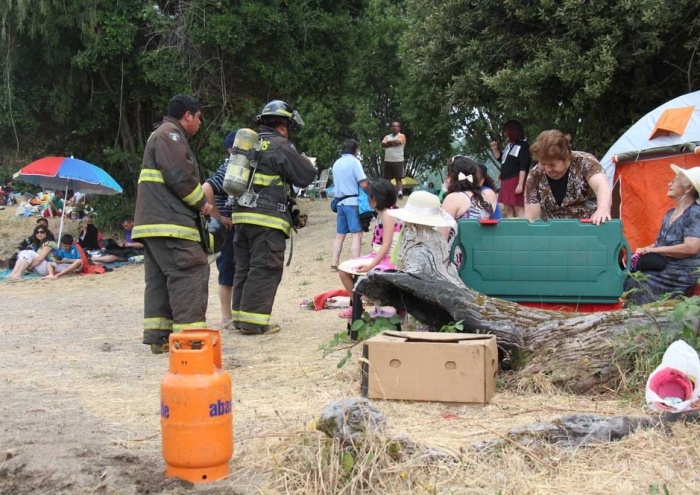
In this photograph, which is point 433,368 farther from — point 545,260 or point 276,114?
point 276,114

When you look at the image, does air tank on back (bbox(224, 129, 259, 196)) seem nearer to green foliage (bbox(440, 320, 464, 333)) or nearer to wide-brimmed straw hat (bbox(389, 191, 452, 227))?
wide-brimmed straw hat (bbox(389, 191, 452, 227))

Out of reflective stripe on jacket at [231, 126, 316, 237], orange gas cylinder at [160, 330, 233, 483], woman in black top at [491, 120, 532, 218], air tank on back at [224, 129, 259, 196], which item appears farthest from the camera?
woman in black top at [491, 120, 532, 218]

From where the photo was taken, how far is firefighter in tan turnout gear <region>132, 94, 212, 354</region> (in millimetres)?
6398

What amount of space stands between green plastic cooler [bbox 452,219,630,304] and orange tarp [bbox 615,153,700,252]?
3.70 m

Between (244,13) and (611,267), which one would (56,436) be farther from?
(244,13)

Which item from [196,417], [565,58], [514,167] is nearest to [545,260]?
[196,417]

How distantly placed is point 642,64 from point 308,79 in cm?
756

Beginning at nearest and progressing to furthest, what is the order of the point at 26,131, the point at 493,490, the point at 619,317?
the point at 493,490 → the point at 619,317 → the point at 26,131

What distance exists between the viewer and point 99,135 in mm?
19078

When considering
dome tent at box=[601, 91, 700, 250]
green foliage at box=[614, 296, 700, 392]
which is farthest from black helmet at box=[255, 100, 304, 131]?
dome tent at box=[601, 91, 700, 250]

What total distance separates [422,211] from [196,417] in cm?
295

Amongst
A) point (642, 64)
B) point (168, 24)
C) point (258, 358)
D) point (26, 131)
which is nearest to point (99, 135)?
point (26, 131)

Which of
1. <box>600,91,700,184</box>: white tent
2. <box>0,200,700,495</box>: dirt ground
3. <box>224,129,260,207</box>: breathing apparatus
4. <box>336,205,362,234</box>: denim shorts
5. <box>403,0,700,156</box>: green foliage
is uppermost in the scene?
<box>403,0,700,156</box>: green foliage

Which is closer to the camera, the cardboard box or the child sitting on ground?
the cardboard box
